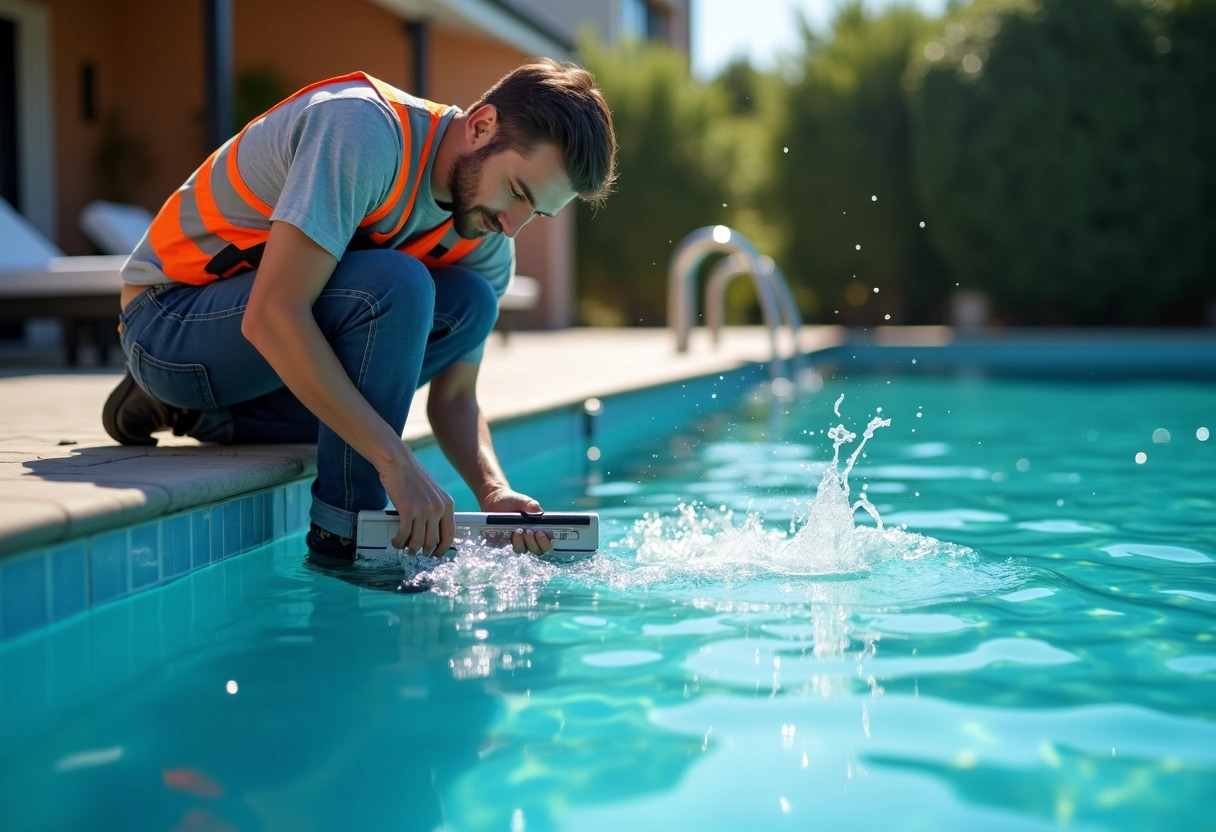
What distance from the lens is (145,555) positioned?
2059 mm

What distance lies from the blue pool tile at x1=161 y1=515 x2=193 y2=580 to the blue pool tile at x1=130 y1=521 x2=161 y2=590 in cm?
2

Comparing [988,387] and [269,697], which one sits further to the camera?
[988,387]

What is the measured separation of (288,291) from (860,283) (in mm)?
13125

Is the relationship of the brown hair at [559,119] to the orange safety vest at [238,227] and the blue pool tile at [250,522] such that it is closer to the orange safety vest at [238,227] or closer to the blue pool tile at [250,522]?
the orange safety vest at [238,227]

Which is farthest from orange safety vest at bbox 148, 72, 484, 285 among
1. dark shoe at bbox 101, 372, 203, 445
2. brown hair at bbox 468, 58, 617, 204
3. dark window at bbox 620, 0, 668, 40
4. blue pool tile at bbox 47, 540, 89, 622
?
dark window at bbox 620, 0, 668, 40

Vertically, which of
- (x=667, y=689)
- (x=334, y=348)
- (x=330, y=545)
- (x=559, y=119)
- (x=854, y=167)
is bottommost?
(x=667, y=689)

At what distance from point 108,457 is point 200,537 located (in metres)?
0.32

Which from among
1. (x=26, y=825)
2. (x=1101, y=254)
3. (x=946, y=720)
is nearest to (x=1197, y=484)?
(x=946, y=720)

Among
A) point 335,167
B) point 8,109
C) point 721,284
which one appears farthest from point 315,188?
point 8,109

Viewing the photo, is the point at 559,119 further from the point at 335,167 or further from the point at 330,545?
the point at 330,545

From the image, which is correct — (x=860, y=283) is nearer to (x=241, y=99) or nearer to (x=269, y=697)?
(x=241, y=99)

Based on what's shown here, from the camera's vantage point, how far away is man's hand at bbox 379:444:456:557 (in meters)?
2.01

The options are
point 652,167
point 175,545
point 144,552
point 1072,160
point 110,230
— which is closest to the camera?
point 144,552

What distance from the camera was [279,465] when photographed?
7.95 ft
